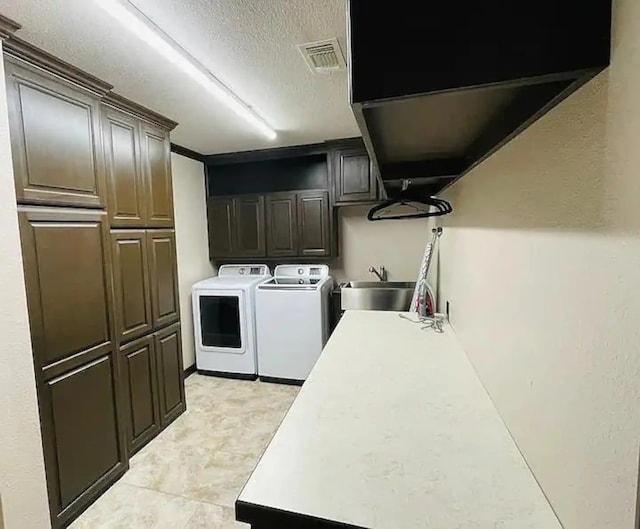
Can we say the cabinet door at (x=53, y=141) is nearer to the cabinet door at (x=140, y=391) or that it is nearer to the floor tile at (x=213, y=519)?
the cabinet door at (x=140, y=391)

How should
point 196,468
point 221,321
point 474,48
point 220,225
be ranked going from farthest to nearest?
point 220,225 → point 221,321 → point 196,468 → point 474,48

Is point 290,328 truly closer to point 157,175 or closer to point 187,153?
point 157,175

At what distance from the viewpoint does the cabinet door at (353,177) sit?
11.9ft

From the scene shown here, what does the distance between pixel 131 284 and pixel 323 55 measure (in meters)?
1.90

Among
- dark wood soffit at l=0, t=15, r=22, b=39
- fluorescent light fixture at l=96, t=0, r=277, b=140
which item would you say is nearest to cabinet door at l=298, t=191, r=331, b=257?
fluorescent light fixture at l=96, t=0, r=277, b=140

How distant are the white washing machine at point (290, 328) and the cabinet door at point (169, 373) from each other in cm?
93

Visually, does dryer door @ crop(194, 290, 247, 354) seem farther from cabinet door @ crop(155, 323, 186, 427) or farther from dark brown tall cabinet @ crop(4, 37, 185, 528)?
dark brown tall cabinet @ crop(4, 37, 185, 528)

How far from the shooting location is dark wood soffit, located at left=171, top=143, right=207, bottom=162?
3609 mm

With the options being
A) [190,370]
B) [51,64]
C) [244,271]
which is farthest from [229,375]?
[51,64]

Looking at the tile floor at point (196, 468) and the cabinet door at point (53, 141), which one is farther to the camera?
the tile floor at point (196, 468)

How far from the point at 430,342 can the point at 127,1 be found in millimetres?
2006

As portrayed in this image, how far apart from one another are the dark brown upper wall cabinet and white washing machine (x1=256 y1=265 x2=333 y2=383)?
97 centimetres

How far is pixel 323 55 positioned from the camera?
6.01 ft

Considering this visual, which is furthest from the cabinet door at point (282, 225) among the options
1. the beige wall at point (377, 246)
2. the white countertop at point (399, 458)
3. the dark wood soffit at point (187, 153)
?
the white countertop at point (399, 458)
